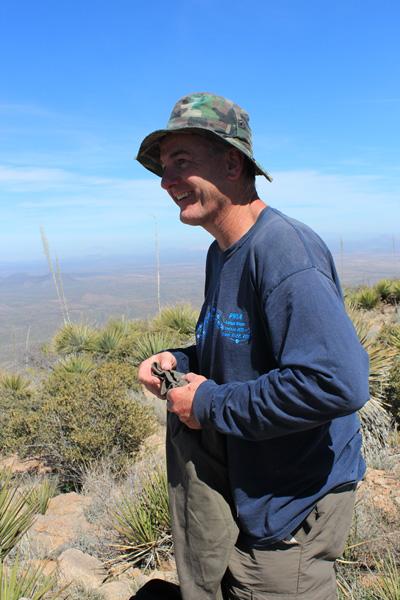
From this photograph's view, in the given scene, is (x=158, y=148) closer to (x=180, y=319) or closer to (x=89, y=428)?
(x=89, y=428)

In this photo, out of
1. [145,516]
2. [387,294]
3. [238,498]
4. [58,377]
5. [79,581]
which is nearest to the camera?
[238,498]

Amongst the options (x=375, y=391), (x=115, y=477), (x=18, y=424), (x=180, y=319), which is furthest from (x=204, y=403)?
(x=180, y=319)

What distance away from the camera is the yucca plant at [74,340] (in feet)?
37.4

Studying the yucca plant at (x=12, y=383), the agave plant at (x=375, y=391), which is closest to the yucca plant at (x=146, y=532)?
the agave plant at (x=375, y=391)

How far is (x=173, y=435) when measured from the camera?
1610 millimetres

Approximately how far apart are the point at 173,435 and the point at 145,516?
79.0 inches

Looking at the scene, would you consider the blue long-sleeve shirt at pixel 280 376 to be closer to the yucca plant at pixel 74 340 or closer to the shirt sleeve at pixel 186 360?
the shirt sleeve at pixel 186 360

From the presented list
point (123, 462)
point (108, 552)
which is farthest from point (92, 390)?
point (108, 552)

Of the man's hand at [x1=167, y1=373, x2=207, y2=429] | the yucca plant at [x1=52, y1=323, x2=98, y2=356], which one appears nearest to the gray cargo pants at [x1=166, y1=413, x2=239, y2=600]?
the man's hand at [x1=167, y1=373, x2=207, y2=429]

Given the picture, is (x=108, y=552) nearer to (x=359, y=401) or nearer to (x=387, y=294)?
(x=359, y=401)

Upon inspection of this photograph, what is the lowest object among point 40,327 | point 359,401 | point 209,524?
point 40,327

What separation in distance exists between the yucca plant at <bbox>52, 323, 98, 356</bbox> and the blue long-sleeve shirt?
10.1m

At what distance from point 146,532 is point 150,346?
19.9ft

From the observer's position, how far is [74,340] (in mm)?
11758
